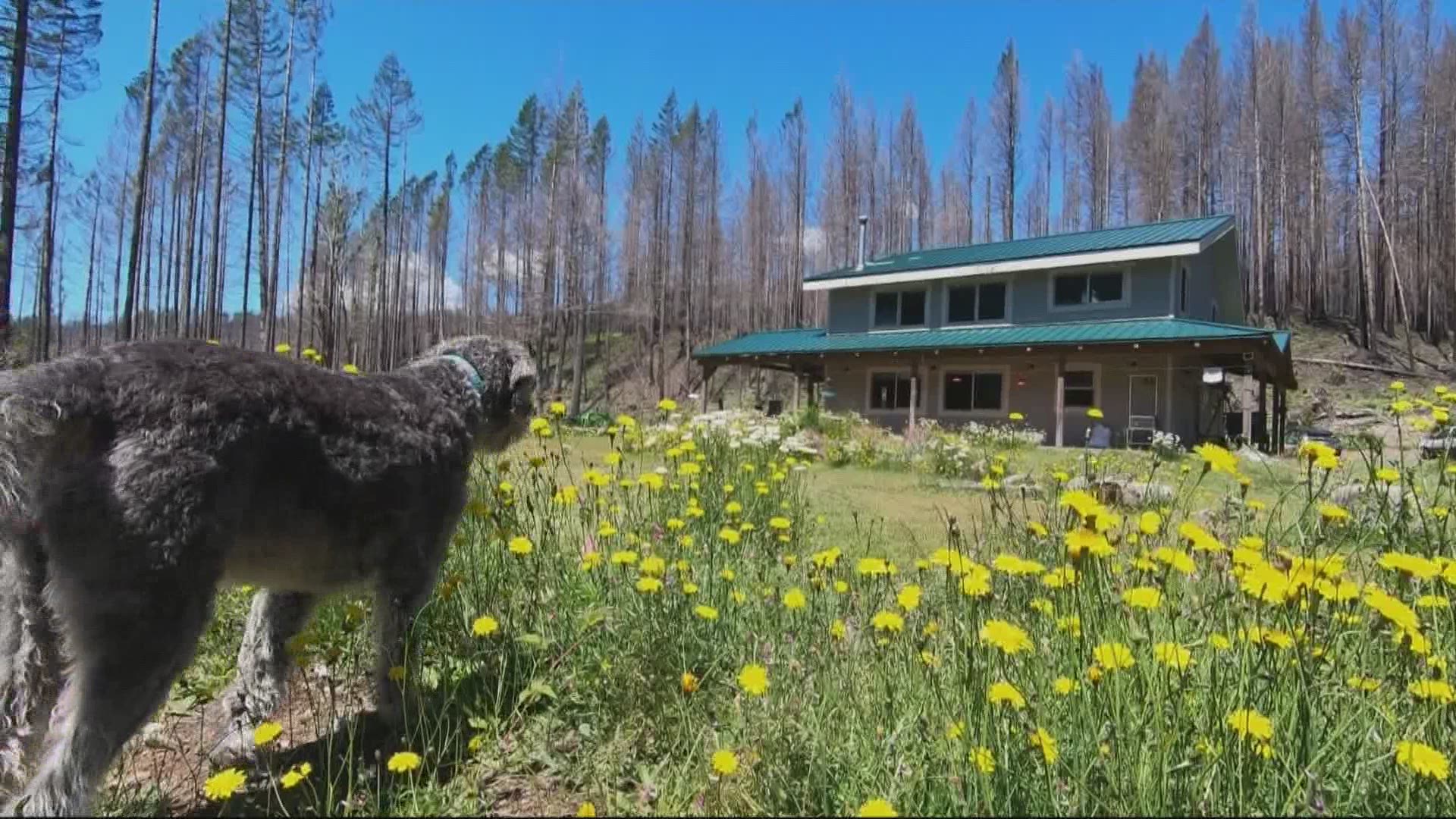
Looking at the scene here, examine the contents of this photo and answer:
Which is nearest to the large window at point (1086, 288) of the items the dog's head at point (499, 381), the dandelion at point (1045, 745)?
the dog's head at point (499, 381)

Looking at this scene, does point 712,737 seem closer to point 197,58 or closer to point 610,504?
point 610,504

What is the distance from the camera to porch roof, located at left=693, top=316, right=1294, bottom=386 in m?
15.9

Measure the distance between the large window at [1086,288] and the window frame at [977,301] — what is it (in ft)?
3.95

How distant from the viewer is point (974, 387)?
20.7 meters

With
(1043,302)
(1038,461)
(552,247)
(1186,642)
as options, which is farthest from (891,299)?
(1186,642)

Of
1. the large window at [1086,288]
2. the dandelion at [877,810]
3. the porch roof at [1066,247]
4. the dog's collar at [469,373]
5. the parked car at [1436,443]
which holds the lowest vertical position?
the dandelion at [877,810]

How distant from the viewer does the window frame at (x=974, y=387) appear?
20078mm

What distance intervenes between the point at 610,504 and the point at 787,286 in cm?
3906

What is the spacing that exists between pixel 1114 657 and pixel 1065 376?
789 inches

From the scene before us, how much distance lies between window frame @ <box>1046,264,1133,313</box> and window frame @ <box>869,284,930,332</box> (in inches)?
134

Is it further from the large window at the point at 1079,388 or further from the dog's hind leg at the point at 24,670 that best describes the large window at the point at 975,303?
the dog's hind leg at the point at 24,670

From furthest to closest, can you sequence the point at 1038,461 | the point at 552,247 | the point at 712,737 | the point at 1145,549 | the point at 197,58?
the point at 552,247, the point at 197,58, the point at 1038,461, the point at 1145,549, the point at 712,737

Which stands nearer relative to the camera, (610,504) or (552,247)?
(610,504)

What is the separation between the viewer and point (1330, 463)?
175 centimetres
